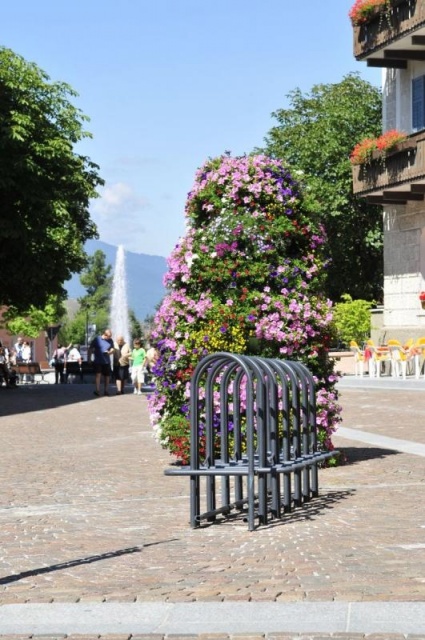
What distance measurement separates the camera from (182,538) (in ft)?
31.1

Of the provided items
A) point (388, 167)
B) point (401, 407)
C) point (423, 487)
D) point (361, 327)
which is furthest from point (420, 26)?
point (423, 487)

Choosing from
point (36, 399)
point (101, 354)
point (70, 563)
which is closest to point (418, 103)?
point (101, 354)

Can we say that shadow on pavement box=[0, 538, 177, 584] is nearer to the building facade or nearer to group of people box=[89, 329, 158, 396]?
group of people box=[89, 329, 158, 396]

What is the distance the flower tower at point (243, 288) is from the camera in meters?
14.0

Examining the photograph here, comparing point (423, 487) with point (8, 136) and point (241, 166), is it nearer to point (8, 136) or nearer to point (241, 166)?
point (241, 166)

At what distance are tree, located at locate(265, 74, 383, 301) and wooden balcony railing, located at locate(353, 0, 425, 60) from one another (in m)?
18.1

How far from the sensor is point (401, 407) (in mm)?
25562

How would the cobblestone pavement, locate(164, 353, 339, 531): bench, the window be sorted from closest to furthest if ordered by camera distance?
the cobblestone pavement, locate(164, 353, 339, 531): bench, the window

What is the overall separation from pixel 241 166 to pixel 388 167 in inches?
1022

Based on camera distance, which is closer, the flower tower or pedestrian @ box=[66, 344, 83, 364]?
the flower tower

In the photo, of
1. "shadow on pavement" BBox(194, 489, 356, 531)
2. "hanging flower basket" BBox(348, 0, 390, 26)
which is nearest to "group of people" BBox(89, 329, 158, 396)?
"hanging flower basket" BBox(348, 0, 390, 26)

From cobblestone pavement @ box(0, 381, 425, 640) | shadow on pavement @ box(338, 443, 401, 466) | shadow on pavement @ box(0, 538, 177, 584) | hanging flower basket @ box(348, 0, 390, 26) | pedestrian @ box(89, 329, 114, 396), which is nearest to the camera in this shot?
cobblestone pavement @ box(0, 381, 425, 640)

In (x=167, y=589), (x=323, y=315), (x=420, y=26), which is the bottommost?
(x=167, y=589)

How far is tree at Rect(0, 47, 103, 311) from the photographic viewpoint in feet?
143
